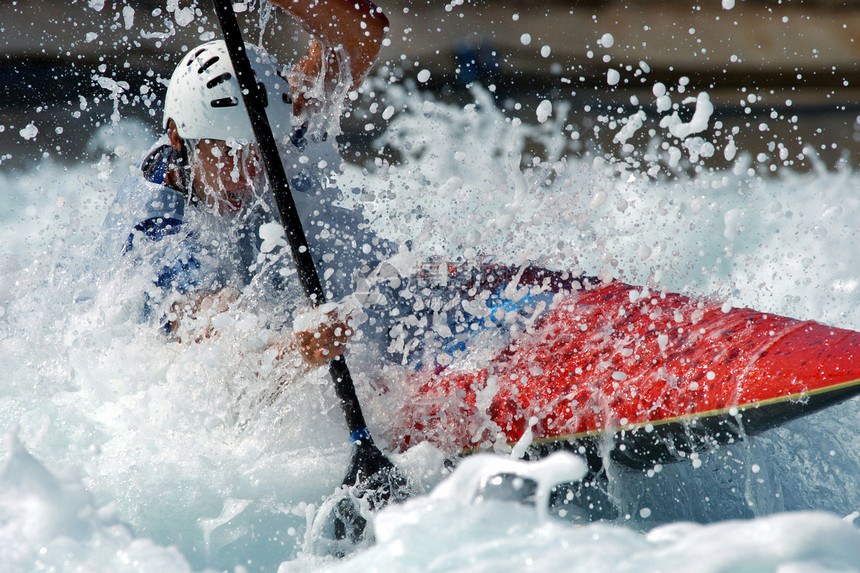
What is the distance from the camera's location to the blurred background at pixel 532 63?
4.84 meters

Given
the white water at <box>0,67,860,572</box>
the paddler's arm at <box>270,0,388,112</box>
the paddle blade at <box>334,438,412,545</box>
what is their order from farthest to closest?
the paddler's arm at <box>270,0,388,112</box>
the paddle blade at <box>334,438,412,545</box>
the white water at <box>0,67,860,572</box>

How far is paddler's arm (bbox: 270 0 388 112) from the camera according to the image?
1864mm

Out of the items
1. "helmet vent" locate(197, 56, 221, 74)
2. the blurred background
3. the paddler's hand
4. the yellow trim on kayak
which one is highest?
the blurred background

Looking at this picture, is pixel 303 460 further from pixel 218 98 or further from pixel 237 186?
pixel 218 98

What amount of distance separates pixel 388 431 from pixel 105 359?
839mm

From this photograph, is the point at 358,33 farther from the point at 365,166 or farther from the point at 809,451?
the point at 365,166

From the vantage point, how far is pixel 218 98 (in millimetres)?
1765

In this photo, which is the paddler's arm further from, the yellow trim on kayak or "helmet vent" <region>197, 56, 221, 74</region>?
the yellow trim on kayak

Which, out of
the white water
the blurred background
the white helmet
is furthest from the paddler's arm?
the blurred background

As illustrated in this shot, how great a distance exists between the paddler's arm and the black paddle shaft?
225mm

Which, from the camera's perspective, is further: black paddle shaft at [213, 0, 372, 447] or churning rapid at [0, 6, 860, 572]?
black paddle shaft at [213, 0, 372, 447]

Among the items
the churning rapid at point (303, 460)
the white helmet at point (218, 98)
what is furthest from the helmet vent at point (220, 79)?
the churning rapid at point (303, 460)

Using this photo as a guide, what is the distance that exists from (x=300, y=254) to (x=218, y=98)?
465 millimetres

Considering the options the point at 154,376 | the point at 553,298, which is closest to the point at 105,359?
the point at 154,376
